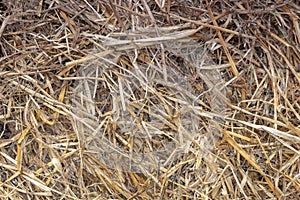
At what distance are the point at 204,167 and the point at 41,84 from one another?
0.44m

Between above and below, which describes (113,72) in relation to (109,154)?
above

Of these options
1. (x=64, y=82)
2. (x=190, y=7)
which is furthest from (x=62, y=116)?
(x=190, y=7)

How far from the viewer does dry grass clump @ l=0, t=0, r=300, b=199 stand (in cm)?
113

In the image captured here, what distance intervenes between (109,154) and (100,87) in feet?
0.55

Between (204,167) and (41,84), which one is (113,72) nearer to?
(41,84)

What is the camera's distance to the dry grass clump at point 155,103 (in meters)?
1.13

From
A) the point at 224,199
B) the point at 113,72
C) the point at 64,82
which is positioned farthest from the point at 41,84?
the point at 224,199

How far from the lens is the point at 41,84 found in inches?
46.7

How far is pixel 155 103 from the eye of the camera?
116cm

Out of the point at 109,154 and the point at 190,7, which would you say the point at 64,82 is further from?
the point at 190,7

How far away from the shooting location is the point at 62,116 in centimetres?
117

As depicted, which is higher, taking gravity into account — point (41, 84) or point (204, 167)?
point (41, 84)

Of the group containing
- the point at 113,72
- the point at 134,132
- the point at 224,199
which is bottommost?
the point at 224,199

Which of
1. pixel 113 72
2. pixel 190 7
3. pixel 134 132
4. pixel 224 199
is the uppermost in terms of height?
pixel 190 7
